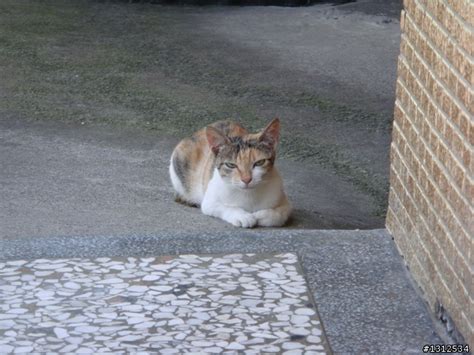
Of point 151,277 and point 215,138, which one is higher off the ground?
point 215,138

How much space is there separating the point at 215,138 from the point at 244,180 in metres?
0.32

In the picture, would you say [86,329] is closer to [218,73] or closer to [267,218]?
[267,218]

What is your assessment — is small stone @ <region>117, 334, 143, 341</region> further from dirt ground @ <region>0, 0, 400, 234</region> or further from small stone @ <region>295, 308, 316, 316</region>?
dirt ground @ <region>0, 0, 400, 234</region>

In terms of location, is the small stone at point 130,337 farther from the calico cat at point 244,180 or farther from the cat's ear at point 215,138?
the cat's ear at point 215,138

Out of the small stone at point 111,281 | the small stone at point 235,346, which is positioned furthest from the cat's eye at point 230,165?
the small stone at point 235,346

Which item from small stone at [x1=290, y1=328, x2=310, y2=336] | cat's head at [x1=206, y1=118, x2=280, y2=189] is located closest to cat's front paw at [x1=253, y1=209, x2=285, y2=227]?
cat's head at [x1=206, y1=118, x2=280, y2=189]

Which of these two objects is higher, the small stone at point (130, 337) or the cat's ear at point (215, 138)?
the cat's ear at point (215, 138)

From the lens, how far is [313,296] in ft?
14.3

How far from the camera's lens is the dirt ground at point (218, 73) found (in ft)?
26.3

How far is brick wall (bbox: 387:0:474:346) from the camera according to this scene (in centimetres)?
368

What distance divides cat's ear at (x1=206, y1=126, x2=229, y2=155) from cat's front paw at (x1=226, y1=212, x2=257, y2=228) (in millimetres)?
412

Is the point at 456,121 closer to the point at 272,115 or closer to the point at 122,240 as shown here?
the point at 122,240

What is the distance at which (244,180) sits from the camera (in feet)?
19.4

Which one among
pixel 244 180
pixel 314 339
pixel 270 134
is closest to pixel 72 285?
pixel 314 339
